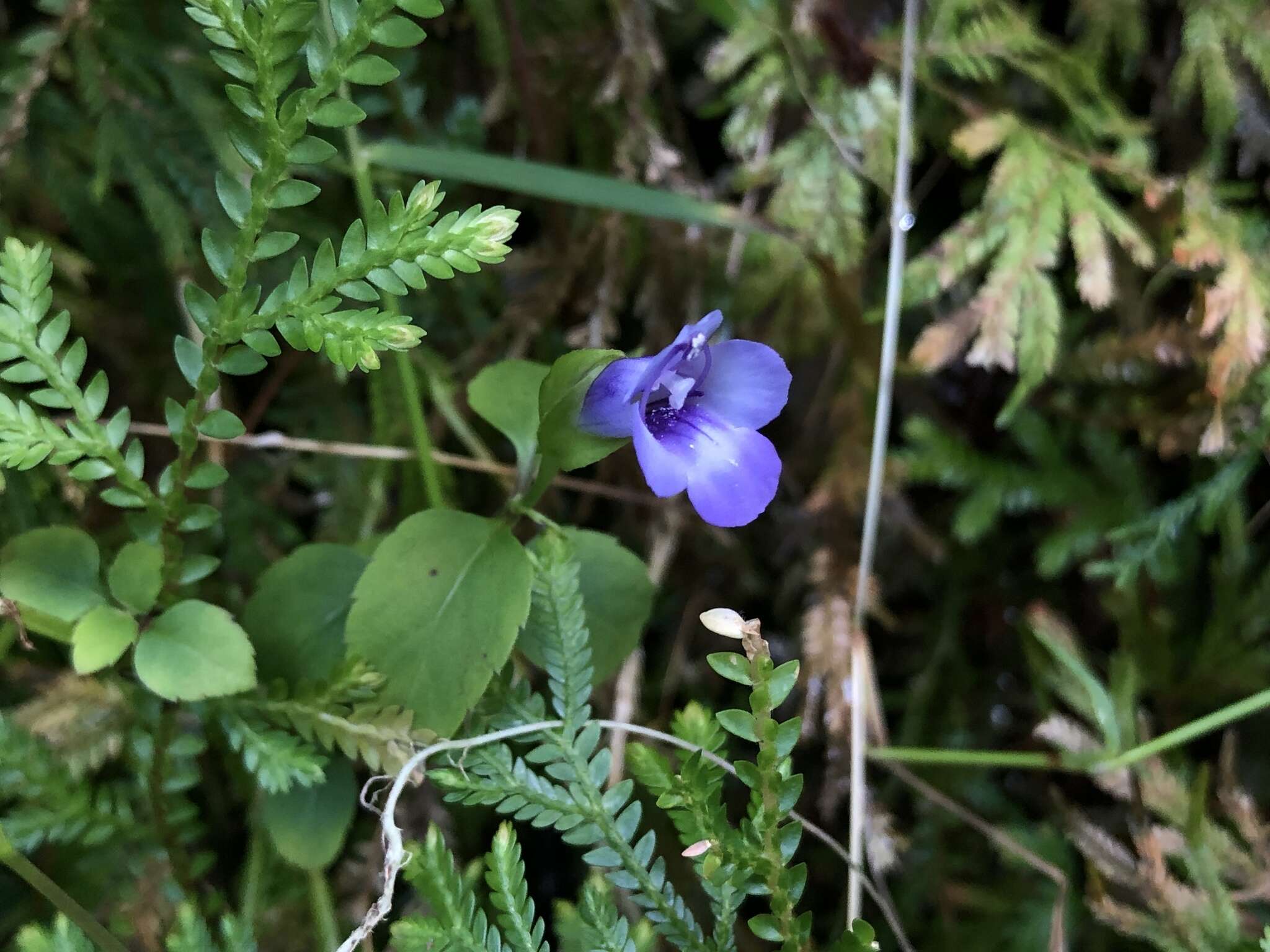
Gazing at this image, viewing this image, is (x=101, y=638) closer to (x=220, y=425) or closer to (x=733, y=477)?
(x=220, y=425)

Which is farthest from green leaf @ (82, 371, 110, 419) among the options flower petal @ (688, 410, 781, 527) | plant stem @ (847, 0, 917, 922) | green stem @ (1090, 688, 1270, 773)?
green stem @ (1090, 688, 1270, 773)

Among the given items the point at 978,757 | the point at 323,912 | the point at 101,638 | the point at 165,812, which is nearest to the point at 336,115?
the point at 101,638

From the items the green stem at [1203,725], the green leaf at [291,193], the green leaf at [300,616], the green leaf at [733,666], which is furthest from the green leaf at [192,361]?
the green stem at [1203,725]

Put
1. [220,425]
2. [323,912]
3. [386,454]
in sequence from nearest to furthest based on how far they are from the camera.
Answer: [220,425], [323,912], [386,454]

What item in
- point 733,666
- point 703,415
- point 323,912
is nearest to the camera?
point 733,666

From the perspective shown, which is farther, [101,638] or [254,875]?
[254,875]

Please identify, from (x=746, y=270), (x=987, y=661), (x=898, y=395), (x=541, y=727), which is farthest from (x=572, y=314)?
(x=987, y=661)

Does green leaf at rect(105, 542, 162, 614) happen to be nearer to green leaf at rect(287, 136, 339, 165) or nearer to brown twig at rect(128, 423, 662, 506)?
brown twig at rect(128, 423, 662, 506)
